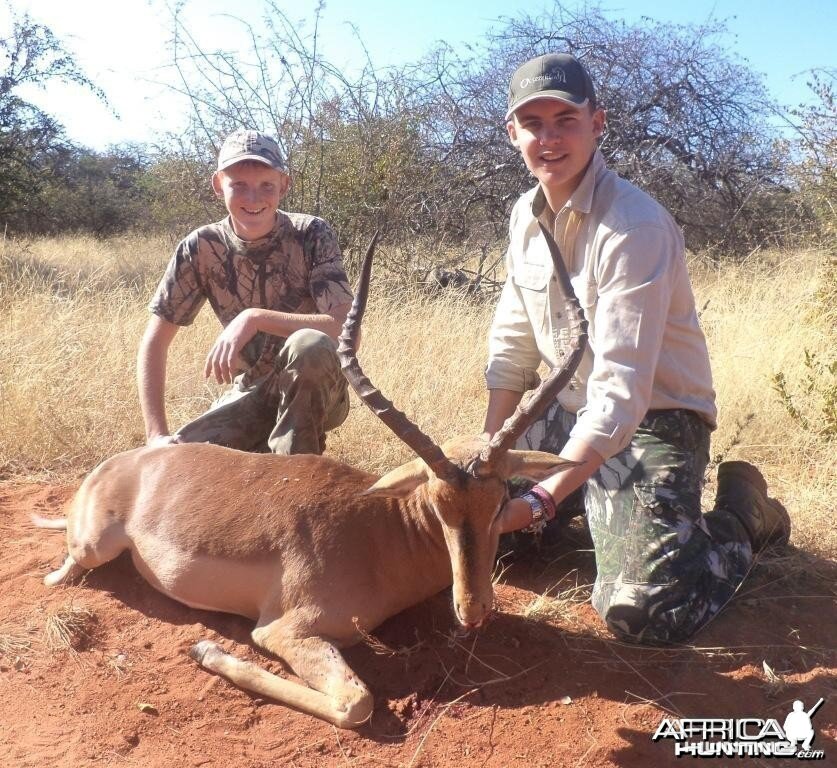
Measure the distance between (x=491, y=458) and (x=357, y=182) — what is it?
849 cm

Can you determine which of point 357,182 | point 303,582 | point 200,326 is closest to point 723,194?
point 357,182

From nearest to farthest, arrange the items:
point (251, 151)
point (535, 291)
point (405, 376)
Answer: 1. point (535, 291)
2. point (251, 151)
3. point (405, 376)

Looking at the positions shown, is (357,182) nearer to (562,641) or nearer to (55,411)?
(55,411)

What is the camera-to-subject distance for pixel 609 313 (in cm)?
394

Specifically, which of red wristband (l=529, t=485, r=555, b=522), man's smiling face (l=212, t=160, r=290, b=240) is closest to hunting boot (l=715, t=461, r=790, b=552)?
red wristband (l=529, t=485, r=555, b=522)

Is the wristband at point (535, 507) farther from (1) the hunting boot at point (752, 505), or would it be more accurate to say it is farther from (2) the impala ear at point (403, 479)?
(1) the hunting boot at point (752, 505)

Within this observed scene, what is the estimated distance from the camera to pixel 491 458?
11.4 feet

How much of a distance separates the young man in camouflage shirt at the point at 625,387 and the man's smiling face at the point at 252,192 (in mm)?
1672

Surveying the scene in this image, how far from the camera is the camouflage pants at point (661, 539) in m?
3.96

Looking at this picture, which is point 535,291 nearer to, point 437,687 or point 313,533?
point 313,533

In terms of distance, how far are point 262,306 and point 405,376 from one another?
7.03 ft
